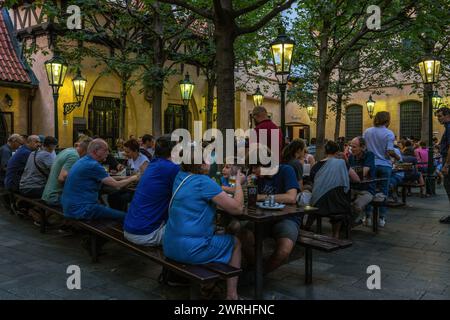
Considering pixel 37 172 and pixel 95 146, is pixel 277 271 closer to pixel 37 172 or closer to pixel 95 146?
pixel 95 146

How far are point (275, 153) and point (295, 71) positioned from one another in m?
13.0

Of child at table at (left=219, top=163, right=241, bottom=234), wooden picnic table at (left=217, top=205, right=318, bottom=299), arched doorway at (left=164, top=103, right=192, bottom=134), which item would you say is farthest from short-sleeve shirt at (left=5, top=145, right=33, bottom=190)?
arched doorway at (left=164, top=103, right=192, bottom=134)

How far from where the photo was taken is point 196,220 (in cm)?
337

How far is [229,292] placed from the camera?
359cm

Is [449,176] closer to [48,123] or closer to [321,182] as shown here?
[321,182]

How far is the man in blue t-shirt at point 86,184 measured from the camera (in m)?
5.18

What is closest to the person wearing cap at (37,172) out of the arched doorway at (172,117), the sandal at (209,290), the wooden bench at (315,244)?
the sandal at (209,290)

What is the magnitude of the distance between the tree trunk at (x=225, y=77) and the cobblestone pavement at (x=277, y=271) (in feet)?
7.33

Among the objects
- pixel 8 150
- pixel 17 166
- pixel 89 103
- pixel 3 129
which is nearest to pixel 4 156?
pixel 8 150

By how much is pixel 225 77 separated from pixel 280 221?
8.94 ft

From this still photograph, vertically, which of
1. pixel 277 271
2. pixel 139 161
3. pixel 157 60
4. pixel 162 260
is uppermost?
pixel 157 60

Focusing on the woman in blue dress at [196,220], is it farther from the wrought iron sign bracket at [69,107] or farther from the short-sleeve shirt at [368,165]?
the wrought iron sign bracket at [69,107]

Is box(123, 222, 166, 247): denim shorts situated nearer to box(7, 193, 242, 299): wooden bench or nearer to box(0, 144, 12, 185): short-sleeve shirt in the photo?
box(7, 193, 242, 299): wooden bench

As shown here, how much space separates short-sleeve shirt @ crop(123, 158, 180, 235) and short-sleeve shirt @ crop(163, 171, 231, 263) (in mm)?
554
